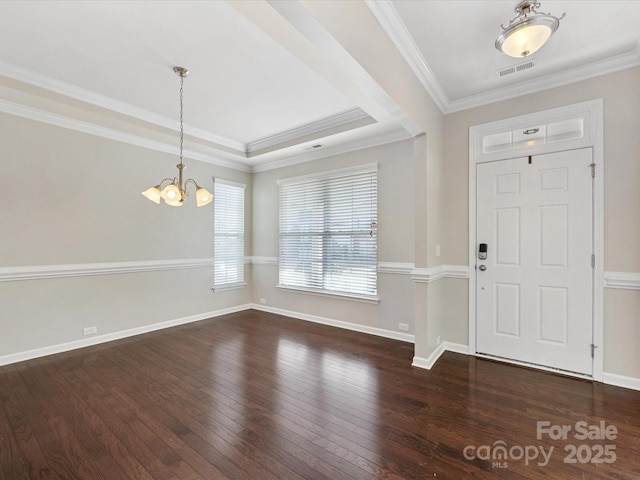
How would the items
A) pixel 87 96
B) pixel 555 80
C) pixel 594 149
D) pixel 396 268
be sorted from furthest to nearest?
pixel 396 268 < pixel 87 96 < pixel 555 80 < pixel 594 149

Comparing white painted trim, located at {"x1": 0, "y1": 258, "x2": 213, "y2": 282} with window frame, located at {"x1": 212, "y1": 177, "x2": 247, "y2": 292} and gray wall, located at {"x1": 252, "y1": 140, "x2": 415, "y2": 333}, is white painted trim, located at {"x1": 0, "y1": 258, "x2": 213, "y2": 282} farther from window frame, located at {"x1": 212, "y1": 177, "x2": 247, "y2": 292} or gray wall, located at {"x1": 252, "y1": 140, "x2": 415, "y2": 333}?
gray wall, located at {"x1": 252, "y1": 140, "x2": 415, "y2": 333}

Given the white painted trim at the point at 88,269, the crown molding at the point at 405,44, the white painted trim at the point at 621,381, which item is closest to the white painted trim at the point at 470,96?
the crown molding at the point at 405,44

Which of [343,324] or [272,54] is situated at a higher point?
[272,54]

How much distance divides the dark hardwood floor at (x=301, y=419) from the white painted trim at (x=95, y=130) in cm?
284

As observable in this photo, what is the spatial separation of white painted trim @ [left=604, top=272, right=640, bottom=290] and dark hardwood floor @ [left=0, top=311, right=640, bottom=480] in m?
0.95

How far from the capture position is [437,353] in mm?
3393

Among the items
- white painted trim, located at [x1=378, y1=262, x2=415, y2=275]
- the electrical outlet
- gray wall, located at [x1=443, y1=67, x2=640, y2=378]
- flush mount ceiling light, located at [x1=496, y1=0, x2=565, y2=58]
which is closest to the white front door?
gray wall, located at [x1=443, y1=67, x2=640, y2=378]

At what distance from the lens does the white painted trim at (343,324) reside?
4000mm

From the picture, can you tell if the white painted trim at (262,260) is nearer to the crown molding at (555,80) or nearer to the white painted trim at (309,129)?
the white painted trim at (309,129)

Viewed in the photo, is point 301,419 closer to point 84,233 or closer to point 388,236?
point 388,236

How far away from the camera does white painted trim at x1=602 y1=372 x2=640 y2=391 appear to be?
8.59ft

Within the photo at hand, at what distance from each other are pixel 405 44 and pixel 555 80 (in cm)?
175

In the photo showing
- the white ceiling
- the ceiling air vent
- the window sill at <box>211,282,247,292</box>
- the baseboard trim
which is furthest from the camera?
the window sill at <box>211,282,247,292</box>
